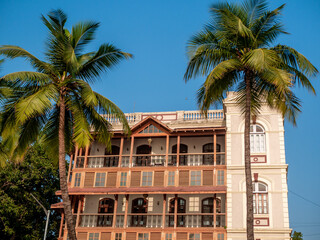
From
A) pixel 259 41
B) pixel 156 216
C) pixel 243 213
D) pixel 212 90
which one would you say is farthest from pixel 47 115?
pixel 243 213

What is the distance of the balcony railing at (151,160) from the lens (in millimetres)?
27397

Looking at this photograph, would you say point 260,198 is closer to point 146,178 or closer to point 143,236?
point 146,178

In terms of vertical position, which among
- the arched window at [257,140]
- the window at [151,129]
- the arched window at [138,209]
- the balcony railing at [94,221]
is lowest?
the balcony railing at [94,221]

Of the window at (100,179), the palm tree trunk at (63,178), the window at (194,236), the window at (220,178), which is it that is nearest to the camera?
the palm tree trunk at (63,178)

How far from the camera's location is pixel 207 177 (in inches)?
1035

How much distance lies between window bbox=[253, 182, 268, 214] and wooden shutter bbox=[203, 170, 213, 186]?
262cm

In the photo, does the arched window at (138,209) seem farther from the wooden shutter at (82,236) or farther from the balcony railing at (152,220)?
the wooden shutter at (82,236)

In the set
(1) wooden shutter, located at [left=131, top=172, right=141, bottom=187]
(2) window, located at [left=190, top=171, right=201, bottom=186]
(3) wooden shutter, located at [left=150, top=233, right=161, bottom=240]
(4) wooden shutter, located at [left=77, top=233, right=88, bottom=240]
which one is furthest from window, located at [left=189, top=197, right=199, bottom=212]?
(4) wooden shutter, located at [left=77, top=233, right=88, bottom=240]

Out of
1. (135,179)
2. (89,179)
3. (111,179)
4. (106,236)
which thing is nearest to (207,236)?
(135,179)

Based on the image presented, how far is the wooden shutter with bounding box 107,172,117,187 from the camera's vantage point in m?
27.4

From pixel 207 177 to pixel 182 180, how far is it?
1525 millimetres

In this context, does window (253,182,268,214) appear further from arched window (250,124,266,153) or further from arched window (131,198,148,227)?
arched window (131,198,148,227)

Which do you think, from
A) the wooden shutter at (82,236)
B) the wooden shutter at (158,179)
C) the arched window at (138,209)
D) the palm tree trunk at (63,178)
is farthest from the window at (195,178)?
the palm tree trunk at (63,178)

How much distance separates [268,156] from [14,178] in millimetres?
19547
